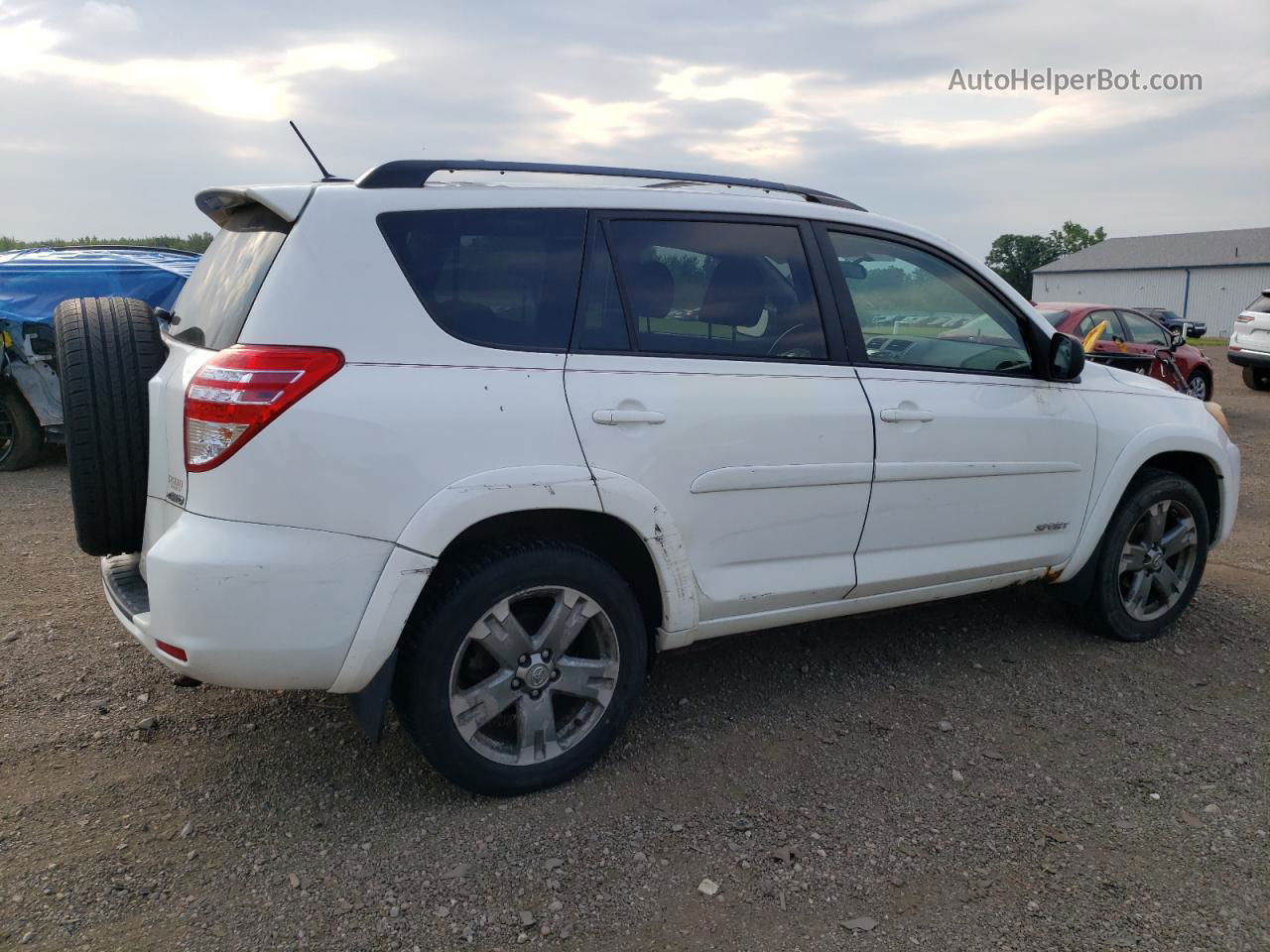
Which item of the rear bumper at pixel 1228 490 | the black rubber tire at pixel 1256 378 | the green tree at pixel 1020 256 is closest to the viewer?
the rear bumper at pixel 1228 490

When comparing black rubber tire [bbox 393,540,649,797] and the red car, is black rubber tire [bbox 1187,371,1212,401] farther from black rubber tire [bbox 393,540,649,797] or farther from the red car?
black rubber tire [bbox 393,540,649,797]

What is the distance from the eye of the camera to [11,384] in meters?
7.99

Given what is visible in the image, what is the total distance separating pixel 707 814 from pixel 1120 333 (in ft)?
35.9

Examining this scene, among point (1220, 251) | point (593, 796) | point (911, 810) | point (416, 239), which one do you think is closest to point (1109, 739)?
point (911, 810)

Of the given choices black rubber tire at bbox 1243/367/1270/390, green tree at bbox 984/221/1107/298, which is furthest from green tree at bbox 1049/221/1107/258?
black rubber tire at bbox 1243/367/1270/390

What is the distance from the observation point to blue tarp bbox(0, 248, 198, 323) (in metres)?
8.08

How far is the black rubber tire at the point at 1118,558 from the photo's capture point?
435cm

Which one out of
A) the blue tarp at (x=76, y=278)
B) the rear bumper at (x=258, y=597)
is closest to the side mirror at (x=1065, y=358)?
the rear bumper at (x=258, y=597)

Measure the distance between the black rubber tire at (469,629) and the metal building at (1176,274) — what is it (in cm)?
5689

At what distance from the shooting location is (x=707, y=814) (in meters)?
3.04

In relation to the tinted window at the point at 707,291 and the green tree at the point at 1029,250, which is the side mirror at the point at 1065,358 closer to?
the tinted window at the point at 707,291

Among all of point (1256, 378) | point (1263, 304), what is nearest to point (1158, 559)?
point (1263, 304)

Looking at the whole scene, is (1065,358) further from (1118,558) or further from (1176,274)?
(1176,274)

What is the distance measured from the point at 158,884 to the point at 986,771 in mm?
2533
